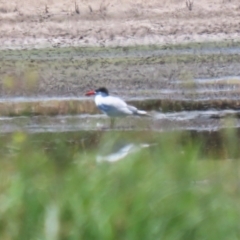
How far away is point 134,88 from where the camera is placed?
1426 cm

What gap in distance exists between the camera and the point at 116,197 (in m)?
4.30

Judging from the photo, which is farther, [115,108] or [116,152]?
[115,108]

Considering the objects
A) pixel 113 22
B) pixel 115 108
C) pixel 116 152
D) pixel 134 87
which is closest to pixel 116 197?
pixel 116 152

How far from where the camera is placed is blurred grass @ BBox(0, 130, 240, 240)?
422cm

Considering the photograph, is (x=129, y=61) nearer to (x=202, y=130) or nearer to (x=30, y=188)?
(x=202, y=130)

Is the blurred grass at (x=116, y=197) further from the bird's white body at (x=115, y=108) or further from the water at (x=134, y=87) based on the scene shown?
the bird's white body at (x=115, y=108)

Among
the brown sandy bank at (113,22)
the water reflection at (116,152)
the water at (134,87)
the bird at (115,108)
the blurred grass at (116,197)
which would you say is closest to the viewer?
the blurred grass at (116,197)

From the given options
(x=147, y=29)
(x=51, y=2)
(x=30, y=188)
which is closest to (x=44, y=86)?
(x=147, y=29)

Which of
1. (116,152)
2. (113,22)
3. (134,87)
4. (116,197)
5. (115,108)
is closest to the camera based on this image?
(116,197)

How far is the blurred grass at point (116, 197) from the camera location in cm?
422

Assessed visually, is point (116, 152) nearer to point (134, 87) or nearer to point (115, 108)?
point (115, 108)

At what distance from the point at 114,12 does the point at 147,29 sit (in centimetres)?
131

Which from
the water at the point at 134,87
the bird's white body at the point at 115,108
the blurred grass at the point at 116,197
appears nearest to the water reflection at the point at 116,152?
the blurred grass at the point at 116,197

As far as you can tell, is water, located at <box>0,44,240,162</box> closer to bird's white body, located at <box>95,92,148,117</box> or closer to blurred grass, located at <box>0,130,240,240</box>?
bird's white body, located at <box>95,92,148,117</box>
